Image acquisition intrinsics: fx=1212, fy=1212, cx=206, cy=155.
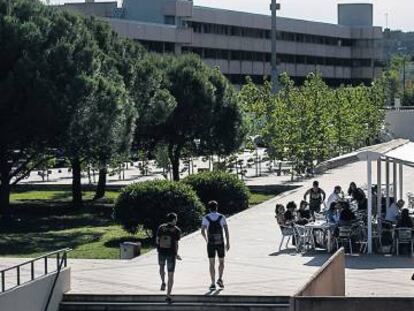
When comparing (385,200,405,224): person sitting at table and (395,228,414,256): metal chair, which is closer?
(395,228,414,256): metal chair

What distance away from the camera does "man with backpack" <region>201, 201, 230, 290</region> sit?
66.4 ft

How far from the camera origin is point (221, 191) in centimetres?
3812

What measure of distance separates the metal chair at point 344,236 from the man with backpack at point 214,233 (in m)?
5.11

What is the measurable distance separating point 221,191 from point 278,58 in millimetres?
78514

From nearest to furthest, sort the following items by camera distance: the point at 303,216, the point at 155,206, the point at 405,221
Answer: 1. the point at 405,221
2. the point at 303,216
3. the point at 155,206

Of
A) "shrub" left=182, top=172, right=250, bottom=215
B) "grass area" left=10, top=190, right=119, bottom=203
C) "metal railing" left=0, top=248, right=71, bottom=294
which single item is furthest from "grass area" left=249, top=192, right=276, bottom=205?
"metal railing" left=0, top=248, right=71, bottom=294

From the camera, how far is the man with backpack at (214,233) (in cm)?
2023

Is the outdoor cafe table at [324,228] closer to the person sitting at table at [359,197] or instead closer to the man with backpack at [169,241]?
the person sitting at table at [359,197]

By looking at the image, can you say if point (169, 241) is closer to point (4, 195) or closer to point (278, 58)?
point (4, 195)

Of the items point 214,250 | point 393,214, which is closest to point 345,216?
point 393,214

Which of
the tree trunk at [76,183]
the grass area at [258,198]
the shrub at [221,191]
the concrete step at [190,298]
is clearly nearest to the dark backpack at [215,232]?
the concrete step at [190,298]

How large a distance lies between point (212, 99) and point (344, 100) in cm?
2187

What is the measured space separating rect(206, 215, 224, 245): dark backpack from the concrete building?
5921 centimetres

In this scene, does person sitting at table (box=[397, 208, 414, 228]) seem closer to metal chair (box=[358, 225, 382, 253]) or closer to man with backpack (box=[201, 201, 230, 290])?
metal chair (box=[358, 225, 382, 253])
